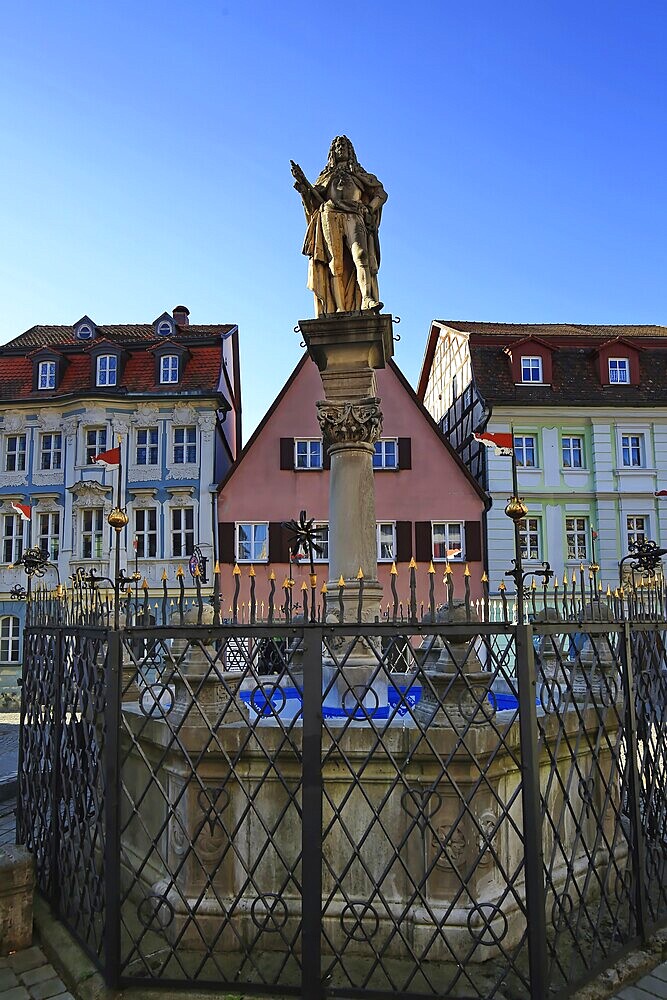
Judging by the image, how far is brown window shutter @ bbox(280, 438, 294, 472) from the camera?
83.1ft

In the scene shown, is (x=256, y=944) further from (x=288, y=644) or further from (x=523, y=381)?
(x=523, y=381)

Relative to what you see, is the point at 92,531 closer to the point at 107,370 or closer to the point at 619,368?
the point at 107,370

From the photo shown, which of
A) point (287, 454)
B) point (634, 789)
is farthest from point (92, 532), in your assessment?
point (634, 789)

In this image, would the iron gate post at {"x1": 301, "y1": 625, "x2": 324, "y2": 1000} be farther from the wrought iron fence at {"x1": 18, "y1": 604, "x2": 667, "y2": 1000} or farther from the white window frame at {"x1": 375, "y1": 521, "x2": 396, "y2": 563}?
the white window frame at {"x1": 375, "y1": 521, "x2": 396, "y2": 563}

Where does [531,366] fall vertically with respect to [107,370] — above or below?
below

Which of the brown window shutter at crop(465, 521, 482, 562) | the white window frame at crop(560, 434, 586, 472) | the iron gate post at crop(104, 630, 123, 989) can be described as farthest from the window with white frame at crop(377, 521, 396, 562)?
the iron gate post at crop(104, 630, 123, 989)

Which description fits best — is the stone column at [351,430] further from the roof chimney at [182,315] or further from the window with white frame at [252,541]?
the roof chimney at [182,315]

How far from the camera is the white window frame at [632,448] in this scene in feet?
87.1

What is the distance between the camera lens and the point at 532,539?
2589 centimetres

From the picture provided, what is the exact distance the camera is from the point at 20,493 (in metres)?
27.4

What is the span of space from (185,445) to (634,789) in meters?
23.6

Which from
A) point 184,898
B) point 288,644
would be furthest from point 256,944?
point 288,644

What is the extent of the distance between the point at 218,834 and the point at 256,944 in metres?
0.72

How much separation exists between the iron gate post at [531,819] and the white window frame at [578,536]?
22409 mm
